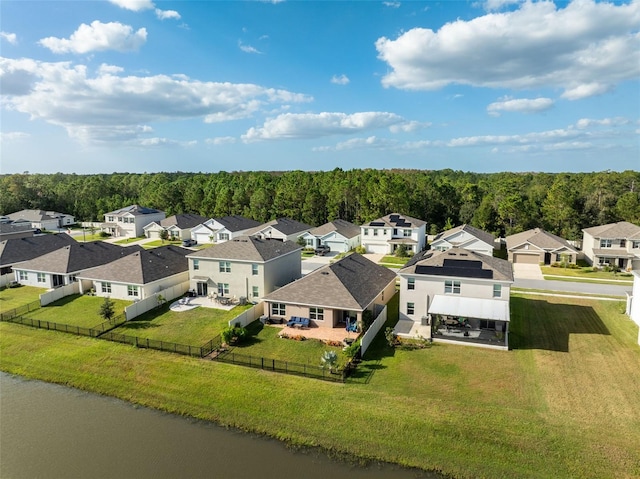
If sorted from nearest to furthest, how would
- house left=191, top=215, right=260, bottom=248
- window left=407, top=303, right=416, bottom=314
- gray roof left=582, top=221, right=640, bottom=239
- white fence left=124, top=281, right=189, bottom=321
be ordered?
window left=407, top=303, right=416, bottom=314 → white fence left=124, top=281, right=189, bottom=321 → gray roof left=582, top=221, right=640, bottom=239 → house left=191, top=215, right=260, bottom=248

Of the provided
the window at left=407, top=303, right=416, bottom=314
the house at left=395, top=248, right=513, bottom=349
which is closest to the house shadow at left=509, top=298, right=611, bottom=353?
the house at left=395, top=248, right=513, bottom=349

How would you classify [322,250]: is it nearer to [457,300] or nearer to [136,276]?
[136,276]

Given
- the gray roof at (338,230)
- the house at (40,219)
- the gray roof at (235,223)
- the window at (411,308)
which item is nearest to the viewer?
the window at (411,308)

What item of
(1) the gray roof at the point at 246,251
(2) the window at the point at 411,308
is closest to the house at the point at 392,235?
(1) the gray roof at the point at 246,251

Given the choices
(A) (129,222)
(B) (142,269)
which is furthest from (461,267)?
(A) (129,222)

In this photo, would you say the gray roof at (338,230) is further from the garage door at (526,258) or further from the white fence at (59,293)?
the white fence at (59,293)

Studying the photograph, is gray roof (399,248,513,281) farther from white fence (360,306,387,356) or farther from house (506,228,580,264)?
house (506,228,580,264)
